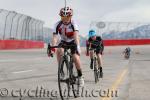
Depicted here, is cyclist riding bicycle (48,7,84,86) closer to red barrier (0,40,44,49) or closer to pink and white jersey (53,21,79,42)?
pink and white jersey (53,21,79,42)

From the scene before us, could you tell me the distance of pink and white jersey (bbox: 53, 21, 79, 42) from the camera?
31.9ft

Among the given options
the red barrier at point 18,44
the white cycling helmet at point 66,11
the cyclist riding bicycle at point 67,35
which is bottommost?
the red barrier at point 18,44

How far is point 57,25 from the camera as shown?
974cm

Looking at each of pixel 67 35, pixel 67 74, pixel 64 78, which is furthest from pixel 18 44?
pixel 64 78

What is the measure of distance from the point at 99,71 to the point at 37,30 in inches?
1706

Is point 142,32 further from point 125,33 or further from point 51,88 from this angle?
point 51,88

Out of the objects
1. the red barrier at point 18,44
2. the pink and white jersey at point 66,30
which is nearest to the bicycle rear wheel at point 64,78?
the pink and white jersey at point 66,30

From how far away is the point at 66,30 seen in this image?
32.1 ft

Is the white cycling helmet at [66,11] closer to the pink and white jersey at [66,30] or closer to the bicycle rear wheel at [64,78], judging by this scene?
the pink and white jersey at [66,30]

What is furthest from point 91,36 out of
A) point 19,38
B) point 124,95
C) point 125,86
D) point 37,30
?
point 37,30

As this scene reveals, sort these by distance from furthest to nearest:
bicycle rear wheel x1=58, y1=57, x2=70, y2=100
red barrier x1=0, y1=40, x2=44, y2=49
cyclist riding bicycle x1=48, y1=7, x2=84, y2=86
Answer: red barrier x1=0, y1=40, x2=44, y2=49, cyclist riding bicycle x1=48, y1=7, x2=84, y2=86, bicycle rear wheel x1=58, y1=57, x2=70, y2=100

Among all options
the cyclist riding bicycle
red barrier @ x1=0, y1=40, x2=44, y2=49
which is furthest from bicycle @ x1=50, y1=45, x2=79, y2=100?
red barrier @ x1=0, y1=40, x2=44, y2=49

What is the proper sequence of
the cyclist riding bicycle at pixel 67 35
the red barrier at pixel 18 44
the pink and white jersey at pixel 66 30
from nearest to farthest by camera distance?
the cyclist riding bicycle at pixel 67 35, the pink and white jersey at pixel 66 30, the red barrier at pixel 18 44

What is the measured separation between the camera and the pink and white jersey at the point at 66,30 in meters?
9.72
